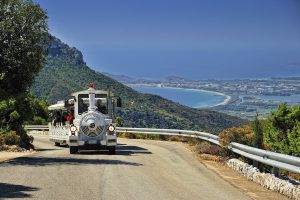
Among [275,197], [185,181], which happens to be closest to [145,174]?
[185,181]

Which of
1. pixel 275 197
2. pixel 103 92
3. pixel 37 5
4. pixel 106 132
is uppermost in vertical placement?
pixel 37 5

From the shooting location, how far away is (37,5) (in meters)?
21.6

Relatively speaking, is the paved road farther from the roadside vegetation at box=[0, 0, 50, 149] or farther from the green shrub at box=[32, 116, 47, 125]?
the green shrub at box=[32, 116, 47, 125]

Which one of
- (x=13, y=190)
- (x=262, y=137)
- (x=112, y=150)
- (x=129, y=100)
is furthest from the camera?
(x=129, y=100)

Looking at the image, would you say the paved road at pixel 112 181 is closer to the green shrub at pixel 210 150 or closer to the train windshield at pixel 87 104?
the green shrub at pixel 210 150

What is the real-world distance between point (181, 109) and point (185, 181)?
13842 cm

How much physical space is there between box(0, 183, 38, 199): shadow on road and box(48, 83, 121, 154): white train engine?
35.9ft

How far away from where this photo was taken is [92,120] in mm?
23625

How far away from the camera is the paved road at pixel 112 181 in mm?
11516

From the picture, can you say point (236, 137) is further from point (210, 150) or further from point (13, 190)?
point (13, 190)

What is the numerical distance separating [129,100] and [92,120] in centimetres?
11954

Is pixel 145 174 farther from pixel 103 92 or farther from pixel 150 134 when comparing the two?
pixel 150 134

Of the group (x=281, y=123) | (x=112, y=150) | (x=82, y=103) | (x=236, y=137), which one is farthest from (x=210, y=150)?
(x=281, y=123)

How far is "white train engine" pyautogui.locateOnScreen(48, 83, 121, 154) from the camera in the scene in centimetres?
2356
